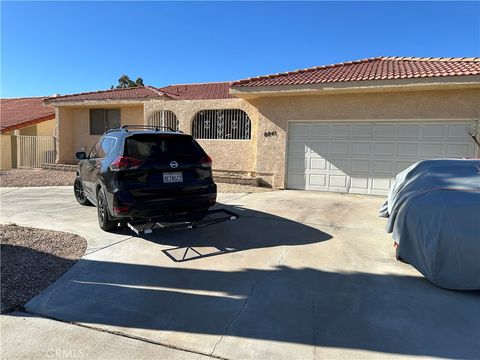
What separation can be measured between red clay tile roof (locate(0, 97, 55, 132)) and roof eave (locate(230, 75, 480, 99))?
14.1m

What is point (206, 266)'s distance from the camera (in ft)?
15.4

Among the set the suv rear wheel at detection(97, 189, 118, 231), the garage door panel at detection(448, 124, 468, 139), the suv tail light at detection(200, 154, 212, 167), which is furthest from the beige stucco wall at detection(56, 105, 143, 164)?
the garage door panel at detection(448, 124, 468, 139)

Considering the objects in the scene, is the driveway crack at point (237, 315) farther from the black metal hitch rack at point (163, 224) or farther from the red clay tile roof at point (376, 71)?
the red clay tile roof at point (376, 71)

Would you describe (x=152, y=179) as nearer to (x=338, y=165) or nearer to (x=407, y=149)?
(x=338, y=165)

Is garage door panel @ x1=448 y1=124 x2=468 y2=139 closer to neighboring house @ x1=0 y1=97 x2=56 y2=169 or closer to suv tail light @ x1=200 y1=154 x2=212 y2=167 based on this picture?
suv tail light @ x1=200 y1=154 x2=212 y2=167

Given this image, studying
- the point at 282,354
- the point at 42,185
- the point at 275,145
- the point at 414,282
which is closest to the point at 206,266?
the point at 282,354

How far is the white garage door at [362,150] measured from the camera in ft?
33.1

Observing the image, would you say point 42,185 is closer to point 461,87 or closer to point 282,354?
point 282,354

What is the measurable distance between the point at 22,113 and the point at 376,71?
826 inches

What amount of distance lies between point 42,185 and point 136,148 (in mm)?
9354

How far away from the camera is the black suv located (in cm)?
532

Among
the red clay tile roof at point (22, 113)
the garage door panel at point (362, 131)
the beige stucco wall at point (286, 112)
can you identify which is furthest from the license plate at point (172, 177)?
the red clay tile roof at point (22, 113)

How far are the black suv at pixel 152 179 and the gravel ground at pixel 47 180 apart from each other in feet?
18.0

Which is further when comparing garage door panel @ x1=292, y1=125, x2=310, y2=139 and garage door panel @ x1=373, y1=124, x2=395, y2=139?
garage door panel @ x1=292, y1=125, x2=310, y2=139
